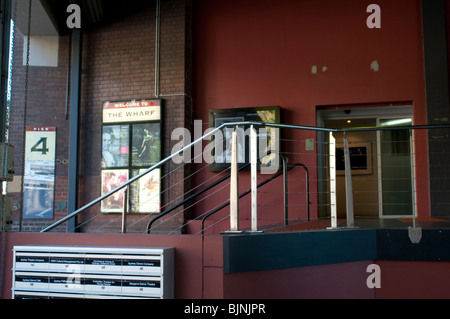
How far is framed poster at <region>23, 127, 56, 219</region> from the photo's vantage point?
8062mm

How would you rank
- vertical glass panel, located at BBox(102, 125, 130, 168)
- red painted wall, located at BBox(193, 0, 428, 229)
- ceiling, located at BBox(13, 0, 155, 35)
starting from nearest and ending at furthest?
red painted wall, located at BBox(193, 0, 428, 229), ceiling, located at BBox(13, 0, 155, 35), vertical glass panel, located at BBox(102, 125, 130, 168)

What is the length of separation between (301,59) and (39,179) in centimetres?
491

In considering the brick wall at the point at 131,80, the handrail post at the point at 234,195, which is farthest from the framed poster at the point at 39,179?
the handrail post at the point at 234,195

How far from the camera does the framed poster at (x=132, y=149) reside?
25.4ft

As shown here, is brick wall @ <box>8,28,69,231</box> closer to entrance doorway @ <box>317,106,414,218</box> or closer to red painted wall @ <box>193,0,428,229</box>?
red painted wall @ <box>193,0,428,229</box>

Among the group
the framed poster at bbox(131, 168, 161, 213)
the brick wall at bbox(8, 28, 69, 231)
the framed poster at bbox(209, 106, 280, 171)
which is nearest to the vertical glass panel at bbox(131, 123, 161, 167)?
the framed poster at bbox(131, 168, 161, 213)

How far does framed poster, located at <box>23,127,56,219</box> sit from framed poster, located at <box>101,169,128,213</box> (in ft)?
3.11

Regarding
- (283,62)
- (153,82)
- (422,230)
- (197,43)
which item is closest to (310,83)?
(283,62)

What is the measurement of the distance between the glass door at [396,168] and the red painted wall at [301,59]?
61cm

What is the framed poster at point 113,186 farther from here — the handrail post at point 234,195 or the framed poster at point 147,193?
the handrail post at point 234,195

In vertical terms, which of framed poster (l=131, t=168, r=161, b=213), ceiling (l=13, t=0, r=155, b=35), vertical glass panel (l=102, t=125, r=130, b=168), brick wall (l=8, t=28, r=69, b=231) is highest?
ceiling (l=13, t=0, r=155, b=35)

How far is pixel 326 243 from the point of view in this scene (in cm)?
470

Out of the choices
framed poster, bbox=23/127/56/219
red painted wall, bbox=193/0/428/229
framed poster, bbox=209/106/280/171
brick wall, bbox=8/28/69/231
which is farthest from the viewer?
brick wall, bbox=8/28/69/231
